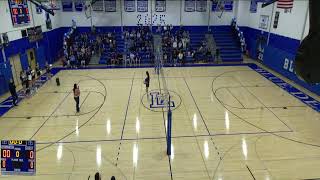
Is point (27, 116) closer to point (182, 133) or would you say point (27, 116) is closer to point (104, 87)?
point (104, 87)

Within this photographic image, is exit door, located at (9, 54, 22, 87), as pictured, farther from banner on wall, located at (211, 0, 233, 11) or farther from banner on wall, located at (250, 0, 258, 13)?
banner on wall, located at (250, 0, 258, 13)

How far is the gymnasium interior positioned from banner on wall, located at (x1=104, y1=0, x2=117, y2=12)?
0.19m

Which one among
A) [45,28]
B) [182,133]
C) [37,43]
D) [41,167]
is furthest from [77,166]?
[45,28]

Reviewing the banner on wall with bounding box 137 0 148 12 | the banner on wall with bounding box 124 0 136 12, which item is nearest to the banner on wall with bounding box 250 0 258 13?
the banner on wall with bounding box 137 0 148 12

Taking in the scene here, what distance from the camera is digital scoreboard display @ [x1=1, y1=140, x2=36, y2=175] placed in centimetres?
694

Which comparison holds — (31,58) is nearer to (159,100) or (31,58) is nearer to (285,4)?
(159,100)

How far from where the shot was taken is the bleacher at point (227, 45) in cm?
2783

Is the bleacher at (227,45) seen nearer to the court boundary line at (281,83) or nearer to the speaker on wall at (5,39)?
the court boundary line at (281,83)

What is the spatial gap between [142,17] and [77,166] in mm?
24006

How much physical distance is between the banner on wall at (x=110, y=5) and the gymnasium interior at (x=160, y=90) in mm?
186

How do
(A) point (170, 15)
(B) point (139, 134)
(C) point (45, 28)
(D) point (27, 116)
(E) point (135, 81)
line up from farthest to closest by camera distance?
(A) point (170, 15) < (C) point (45, 28) < (E) point (135, 81) < (D) point (27, 116) < (B) point (139, 134)

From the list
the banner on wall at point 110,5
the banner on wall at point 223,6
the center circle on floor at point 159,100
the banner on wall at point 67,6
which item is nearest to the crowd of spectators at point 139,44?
the banner on wall at point 110,5

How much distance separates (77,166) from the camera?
9969 millimetres

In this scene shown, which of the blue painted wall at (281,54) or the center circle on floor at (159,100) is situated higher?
Answer: the blue painted wall at (281,54)
